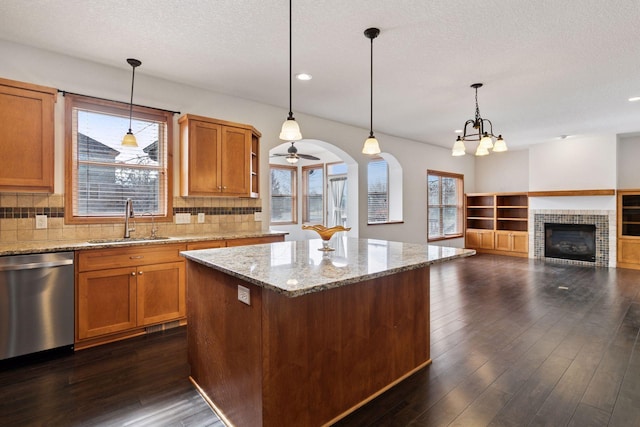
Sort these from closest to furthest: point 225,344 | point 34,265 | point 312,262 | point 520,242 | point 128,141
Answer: point 225,344 < point 312,262 < point 34,265 < point 128,141 < point 520,242

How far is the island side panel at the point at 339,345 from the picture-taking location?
166cm

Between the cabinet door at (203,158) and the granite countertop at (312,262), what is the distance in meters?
1.53

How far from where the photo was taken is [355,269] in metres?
1.81

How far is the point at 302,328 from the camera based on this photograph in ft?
5.80

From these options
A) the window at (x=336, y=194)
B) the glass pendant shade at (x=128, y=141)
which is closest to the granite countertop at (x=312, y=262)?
the glass pendant shade at (x=128, y=141)

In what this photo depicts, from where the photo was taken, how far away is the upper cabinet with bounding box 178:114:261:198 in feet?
12.3

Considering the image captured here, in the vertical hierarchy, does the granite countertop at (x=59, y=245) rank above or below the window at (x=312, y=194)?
below

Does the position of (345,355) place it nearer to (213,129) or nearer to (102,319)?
(102,319)

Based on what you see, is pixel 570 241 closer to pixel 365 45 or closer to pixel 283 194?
pixel 283 194

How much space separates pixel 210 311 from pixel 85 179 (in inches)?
92.1

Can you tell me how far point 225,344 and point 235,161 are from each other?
2.59 meters

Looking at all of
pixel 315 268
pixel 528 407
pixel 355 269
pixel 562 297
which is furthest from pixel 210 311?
pixel 562 297

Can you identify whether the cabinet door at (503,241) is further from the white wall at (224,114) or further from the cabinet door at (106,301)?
the cabinet door at (106,301)

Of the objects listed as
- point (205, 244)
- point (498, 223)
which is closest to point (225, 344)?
point (205, 244)
